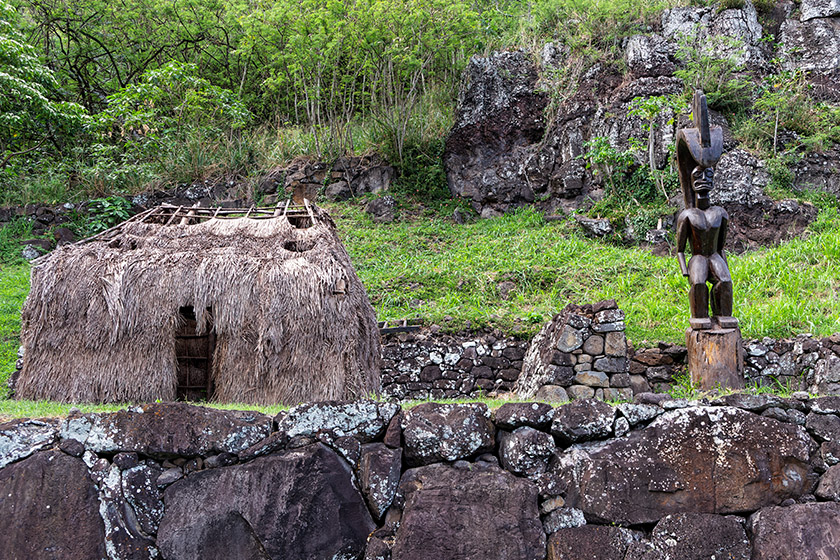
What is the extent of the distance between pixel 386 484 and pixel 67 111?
13.9 metres

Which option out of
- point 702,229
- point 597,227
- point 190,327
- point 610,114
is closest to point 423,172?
point 610,114

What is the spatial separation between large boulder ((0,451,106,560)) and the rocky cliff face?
39.2 ft

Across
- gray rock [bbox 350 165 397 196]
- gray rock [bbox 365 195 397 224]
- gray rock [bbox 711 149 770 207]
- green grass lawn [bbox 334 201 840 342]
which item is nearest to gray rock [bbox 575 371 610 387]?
green grass lawn [bbox 334 201 840 342]

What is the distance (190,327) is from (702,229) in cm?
502

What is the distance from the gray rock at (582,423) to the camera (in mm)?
2979

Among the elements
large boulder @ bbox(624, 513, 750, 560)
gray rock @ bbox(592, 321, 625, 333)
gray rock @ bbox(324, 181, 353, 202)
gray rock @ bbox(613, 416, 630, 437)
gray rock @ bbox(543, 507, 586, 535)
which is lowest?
large boulder @ bbox(624, 513, 750, 560)

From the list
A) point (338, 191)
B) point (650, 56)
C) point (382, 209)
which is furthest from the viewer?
point (338, 191)

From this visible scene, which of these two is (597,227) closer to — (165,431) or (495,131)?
(495,131)

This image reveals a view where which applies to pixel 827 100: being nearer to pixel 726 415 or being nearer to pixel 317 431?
pixel 726 415

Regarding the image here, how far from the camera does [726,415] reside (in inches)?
118

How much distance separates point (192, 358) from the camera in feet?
20.0

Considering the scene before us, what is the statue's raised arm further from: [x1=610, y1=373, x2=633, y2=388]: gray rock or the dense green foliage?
the dense green foliage

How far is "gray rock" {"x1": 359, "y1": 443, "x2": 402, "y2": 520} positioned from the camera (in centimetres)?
291

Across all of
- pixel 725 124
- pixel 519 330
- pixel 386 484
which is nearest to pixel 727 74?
pixel 725 124
